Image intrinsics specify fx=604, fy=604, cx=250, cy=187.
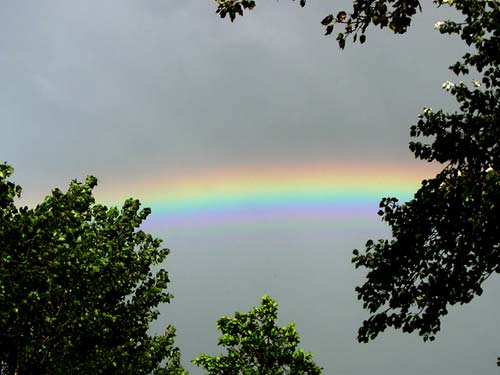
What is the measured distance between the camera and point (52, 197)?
21.2m

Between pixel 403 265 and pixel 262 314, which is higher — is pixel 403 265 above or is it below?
below

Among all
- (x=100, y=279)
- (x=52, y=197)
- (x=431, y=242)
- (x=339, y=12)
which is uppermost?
(x=52, y=197)

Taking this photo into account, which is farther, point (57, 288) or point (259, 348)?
point (259, 348)

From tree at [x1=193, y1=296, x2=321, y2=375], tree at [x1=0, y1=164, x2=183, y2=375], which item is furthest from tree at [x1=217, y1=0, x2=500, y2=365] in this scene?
tree at [x1=193, y1=296, x2=321, y2=375]

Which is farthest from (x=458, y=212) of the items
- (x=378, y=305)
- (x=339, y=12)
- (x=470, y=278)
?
(x=339, y=12)

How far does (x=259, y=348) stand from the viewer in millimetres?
37969

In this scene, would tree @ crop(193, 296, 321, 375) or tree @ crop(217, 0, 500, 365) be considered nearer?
tree @ crop(217, 0, 500, 365)

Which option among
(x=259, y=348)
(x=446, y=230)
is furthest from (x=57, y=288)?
(x=259, y=348)

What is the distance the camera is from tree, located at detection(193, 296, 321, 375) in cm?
3741

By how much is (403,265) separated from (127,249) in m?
12.4

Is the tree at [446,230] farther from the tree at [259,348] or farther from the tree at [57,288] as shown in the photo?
the tree at [259,348]

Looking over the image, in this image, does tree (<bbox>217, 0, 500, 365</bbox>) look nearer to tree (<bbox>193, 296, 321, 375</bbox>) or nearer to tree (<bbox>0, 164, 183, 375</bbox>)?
tree (<bbox>0, 164, 183, 375</bbox>)

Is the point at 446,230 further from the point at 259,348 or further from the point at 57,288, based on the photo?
the point at 259,348

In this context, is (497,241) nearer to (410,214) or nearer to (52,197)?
(410,214)
